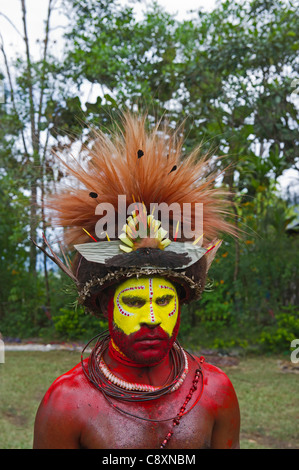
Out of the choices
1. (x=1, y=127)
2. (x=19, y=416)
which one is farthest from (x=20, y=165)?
(x=19, y=416)

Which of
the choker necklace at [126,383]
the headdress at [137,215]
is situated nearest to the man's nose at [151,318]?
the headdress at [137,215]

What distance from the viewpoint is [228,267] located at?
8000 millimetres

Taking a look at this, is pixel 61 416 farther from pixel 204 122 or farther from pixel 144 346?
pixel 204 122

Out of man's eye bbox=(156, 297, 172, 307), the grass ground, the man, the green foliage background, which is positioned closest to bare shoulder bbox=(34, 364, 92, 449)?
the man

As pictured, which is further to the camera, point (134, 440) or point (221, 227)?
point (221, 227)

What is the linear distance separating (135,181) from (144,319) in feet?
1.98

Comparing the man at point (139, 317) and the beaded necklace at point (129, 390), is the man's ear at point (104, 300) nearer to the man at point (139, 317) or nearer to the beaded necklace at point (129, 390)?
the man at point (139, 317)

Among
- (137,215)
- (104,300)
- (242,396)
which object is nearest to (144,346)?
(104,300)

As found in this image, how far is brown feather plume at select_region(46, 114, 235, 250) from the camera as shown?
2131 millimetres

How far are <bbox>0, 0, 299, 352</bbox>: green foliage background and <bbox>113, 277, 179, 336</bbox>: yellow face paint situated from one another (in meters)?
5.05

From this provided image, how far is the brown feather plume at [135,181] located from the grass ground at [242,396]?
297cm

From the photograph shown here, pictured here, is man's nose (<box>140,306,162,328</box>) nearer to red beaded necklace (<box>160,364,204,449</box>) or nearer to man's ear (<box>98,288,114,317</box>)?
man's ear (<box>98,288,114,317</box>)

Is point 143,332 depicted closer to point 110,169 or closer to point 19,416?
point 110,169

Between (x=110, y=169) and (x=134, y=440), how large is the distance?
1145 millimetres
